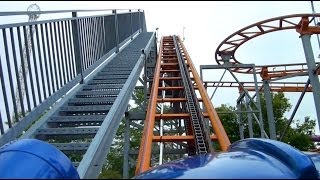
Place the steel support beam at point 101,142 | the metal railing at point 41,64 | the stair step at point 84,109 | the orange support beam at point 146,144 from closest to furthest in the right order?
1. the steel support beam at point 101,142
2. the orange support beam at point 146,144
3. the metal railing at point 41,64
4. the stair step at point 84,109

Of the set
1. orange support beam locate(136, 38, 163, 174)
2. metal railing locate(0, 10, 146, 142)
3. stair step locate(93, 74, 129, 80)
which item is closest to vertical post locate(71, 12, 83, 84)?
metal railing locate(0, 10, 146, 142)

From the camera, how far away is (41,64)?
4570 mm

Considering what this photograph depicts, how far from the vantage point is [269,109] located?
37.7ft

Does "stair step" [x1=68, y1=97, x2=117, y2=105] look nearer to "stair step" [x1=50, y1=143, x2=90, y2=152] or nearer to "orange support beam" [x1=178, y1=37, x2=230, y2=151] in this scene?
"orange support beam" [x1=178, y1=37, x2=230, y2=151]

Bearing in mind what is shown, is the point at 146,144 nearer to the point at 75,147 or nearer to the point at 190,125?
the point at 75,147

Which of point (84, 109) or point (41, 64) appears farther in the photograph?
point (84, 109)

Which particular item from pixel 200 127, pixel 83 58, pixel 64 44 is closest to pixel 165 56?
pixel 83 58

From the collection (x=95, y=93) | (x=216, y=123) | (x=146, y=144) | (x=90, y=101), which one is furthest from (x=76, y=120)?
(x=216, y=123)

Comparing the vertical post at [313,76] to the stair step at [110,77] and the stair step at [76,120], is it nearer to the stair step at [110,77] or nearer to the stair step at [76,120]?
the stair step at [110,77]

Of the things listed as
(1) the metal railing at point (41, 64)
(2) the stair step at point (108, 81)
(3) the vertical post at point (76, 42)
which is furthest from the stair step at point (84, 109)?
(2) the stair step at point (108, 81)

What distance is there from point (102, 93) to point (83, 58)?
71cm

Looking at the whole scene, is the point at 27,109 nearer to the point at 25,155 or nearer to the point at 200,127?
the point at 200,127

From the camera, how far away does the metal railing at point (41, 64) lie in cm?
374

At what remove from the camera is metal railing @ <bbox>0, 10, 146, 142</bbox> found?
3.74 metres
